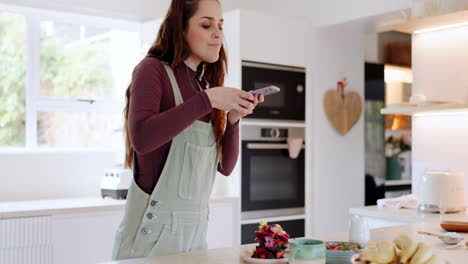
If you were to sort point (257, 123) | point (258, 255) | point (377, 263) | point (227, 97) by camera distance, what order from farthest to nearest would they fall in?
point (257, 123)
point (227, 97)
point (258, 255)
point (377, 263)

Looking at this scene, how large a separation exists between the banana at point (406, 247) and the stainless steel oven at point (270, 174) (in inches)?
97.0

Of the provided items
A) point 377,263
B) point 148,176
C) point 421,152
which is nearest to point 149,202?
point 148,176

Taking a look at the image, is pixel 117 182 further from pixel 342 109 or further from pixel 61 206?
pixel 342 109

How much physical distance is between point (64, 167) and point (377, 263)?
3.07 meters

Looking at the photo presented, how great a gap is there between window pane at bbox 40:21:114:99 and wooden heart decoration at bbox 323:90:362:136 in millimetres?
1610

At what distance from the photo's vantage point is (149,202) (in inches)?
66.3

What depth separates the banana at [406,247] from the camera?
1228mm

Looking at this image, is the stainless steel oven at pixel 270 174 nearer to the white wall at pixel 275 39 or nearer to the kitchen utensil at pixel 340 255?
the white wall at pixel 275 39

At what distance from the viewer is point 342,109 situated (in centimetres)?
428

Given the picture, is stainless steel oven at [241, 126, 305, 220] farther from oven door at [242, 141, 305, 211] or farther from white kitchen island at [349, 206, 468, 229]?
white kitchen island at [349, 206, 468, 229]

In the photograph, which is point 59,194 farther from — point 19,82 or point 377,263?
point 377,263

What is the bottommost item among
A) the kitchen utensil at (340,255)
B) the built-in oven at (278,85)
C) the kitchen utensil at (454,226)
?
the kitchen utensil at (454,226)

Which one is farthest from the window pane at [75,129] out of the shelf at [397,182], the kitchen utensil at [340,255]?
the kitchen utensil at [340,255]

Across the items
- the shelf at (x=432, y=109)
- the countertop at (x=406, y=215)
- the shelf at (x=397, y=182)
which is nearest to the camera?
the countertop at (x=406, y=215)
